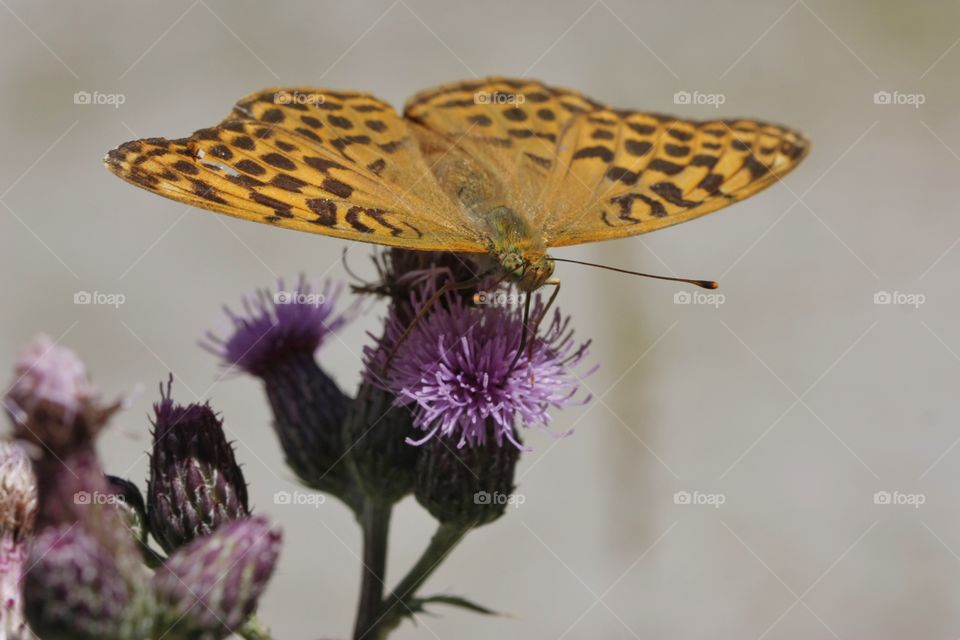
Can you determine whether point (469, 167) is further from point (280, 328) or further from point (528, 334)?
point (280, 328)

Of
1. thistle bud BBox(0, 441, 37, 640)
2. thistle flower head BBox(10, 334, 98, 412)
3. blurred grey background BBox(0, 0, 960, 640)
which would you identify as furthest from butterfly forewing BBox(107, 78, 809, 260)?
blurred grey background BBox(0, 0, 960, 640)

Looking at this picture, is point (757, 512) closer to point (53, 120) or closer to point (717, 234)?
point (717, 234)

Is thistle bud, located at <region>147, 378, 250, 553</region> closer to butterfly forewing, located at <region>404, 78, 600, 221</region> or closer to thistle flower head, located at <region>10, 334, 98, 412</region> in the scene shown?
thistle flower head, located at <region>10, 334, 98, 412</region>

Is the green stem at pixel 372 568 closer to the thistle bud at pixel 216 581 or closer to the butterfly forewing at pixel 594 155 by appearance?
the thistle bud at pixel 216 581

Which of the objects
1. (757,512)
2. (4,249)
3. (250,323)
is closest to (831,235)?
(757,512)

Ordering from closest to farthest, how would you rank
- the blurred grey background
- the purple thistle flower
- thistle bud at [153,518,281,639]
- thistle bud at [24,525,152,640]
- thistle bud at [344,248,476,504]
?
1. thistle bud at [24,525,152,640]
2. thistle bud at [153,518,281,639]
3. the purple thistle flower
4. thistle bud at [344,248,476,504]
5. the blurred grey background
